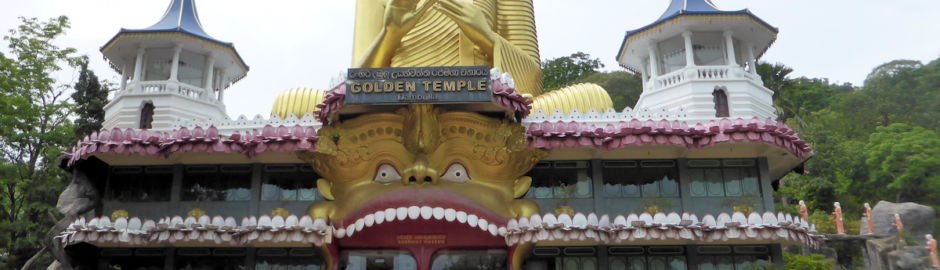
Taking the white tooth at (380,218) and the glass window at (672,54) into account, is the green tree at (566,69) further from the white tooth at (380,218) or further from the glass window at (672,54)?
the white tooth at (380,218)

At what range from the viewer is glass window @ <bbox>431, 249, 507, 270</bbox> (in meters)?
14.4

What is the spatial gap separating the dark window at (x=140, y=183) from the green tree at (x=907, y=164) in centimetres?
2700

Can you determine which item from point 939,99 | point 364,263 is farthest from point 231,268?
point 939,99

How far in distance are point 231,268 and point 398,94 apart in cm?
558

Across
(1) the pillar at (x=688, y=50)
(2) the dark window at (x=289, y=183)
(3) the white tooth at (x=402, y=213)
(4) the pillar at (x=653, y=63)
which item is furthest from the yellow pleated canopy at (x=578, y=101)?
(2) the dark window at (x=289, y=183)

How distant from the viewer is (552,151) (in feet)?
47.5

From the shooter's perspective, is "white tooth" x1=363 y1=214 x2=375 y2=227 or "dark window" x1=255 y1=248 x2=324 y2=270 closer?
"white tooth" x1=363 y1=214 x2=375 y2=227

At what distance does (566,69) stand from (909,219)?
1856 cm

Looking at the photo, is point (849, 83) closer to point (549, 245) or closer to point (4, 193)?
point (549, 245)

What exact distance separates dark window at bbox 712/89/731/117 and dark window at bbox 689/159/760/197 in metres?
2.39

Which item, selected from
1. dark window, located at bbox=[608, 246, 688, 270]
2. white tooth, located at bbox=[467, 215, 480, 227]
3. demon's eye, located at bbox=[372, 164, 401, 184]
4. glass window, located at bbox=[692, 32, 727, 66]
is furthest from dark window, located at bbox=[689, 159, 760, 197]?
demon's eye, located at bbox=[372, 164, 401, 184]

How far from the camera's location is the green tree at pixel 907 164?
28.5 metres

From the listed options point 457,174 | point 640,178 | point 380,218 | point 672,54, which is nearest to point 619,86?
point 672,54

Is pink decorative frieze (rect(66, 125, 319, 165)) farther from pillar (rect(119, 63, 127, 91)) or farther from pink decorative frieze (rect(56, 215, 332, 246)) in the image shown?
pillar (rect(119, 63, 127, 91))
